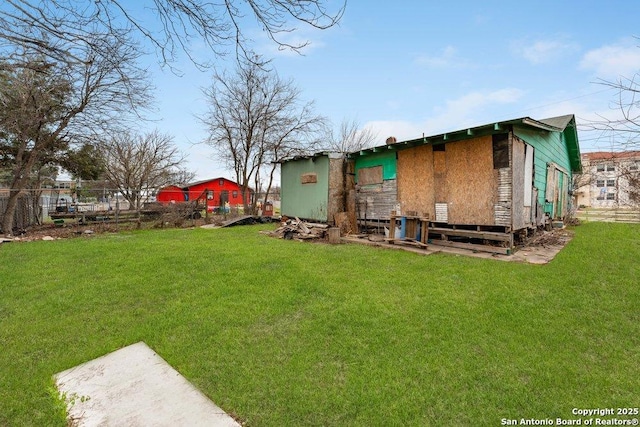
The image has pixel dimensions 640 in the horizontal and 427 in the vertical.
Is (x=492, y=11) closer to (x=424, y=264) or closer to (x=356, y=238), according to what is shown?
(x=424, y=264)

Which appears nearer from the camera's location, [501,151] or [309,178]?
[501,151]

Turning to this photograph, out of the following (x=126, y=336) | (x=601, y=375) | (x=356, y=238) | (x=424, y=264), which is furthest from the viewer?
(x=356, y=238)

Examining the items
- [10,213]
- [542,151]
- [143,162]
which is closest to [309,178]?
[542,151]

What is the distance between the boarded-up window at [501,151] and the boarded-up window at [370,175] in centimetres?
335

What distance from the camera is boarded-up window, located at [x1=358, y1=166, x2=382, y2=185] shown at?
31.4 feet

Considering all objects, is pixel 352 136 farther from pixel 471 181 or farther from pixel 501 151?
pixel 501 151

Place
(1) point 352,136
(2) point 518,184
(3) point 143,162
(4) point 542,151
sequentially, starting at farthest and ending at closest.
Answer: (1) point 352,136
(3) point 143,162
(4) point 542,151
(2) point 518,184

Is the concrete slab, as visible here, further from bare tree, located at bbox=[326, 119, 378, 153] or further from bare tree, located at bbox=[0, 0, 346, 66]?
bare tree, located at bbox=[326, 119, 378, 153]

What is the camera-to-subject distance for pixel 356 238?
8969 mm

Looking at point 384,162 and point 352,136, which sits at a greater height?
point 352,136

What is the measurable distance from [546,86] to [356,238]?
5611mm

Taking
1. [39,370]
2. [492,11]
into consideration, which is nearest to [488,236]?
[492,11]

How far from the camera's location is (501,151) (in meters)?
6.81

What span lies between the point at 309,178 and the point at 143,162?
1804 cm
